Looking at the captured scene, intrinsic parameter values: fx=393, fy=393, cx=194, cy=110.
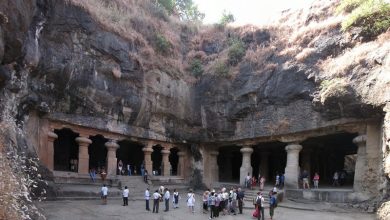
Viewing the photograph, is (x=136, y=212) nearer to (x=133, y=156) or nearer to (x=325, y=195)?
(x=325, y=195)

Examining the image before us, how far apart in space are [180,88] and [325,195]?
35.4ft

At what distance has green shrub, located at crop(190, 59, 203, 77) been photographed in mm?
25984

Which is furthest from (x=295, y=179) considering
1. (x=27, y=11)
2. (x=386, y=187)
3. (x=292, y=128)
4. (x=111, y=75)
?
(x=27, y=11)

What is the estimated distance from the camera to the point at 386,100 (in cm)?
1590

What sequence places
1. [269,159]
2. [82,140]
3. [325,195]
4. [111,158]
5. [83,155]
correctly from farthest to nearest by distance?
[269,159] < [111,158] < [83,155] < [82,140] < [325,195]

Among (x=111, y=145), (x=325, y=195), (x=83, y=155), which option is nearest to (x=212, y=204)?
(x=325, y=195)

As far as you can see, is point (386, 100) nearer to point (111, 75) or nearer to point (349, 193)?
point (349, 193)

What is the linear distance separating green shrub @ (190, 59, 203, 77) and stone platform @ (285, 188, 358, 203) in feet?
32.2

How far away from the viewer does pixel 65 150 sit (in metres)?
23.4

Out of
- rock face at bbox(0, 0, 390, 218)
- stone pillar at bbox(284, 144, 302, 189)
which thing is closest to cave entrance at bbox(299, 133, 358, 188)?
stone pillar at bbox(284, 144, 302, 189)

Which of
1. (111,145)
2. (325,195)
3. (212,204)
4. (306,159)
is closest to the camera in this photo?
(212,204)

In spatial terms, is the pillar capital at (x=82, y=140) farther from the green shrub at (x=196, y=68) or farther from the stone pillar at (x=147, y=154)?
the green shrub at (x=196, y=68)

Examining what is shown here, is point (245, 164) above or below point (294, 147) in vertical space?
below

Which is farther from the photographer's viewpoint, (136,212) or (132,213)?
(136,212)
